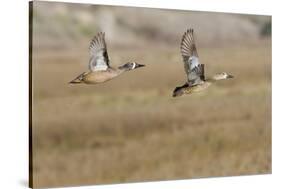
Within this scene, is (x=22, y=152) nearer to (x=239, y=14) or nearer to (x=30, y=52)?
(x=30, y=52)

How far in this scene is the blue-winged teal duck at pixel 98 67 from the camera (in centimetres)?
486

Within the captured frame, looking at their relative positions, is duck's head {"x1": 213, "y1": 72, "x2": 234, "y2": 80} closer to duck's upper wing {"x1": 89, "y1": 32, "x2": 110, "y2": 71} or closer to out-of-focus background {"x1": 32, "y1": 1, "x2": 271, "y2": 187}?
out-of-focus background {"x1": 32, "y1": 1, "x2": 271, "y2": 187}

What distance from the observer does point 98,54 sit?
16.0ft

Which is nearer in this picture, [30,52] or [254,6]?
[30,52]

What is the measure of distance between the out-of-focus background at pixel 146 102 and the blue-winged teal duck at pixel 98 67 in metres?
0.05

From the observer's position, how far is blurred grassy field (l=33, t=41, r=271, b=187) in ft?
15.6

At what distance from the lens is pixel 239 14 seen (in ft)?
17.7

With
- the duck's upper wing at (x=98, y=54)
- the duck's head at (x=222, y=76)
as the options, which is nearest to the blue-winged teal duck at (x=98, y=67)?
the duck's upper wing at (x=98, y=54)

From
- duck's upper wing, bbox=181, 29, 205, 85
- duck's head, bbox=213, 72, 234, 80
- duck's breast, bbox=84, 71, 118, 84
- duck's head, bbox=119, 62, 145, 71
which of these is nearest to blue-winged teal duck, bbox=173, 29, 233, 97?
duck's upper wing, bbox=181, 29, 205, 85

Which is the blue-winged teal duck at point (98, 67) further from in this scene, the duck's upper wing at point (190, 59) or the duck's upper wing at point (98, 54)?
the duck's upper wing at point (190, 59)

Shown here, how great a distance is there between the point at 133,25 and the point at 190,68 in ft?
1.88

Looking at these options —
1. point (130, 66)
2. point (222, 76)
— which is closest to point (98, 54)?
point (130, 66)
